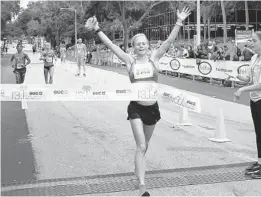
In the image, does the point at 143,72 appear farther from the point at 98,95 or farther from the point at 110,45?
the point at 98,95

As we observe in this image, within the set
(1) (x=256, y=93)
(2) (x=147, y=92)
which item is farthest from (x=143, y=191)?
(1) (x=256, y=93)

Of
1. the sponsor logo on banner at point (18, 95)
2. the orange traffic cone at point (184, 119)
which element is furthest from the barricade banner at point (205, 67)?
the sponsor logo on banner at point (18, 95)

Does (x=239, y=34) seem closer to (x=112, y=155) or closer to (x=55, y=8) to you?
(x=112, y=155)

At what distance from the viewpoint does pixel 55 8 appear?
8294 cm

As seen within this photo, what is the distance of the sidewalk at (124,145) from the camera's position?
627cm

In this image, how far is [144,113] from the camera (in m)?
5.23

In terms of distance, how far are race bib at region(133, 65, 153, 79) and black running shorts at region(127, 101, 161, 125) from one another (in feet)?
1.06

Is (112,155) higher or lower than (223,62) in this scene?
lower

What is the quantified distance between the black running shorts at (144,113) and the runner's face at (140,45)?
0.58 meters

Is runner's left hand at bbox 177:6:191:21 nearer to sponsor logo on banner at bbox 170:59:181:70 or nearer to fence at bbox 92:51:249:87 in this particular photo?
fence at bbox 92:51:249:87

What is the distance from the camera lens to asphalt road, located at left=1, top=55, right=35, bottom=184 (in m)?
6.18

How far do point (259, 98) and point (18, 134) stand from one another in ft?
16.5

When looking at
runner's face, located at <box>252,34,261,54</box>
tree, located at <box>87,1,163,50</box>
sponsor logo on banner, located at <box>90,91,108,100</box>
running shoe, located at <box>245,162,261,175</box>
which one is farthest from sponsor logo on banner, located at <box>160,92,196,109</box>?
tree, located at <box>87,1,163,50</box>

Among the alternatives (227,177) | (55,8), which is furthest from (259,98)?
(55,8)
